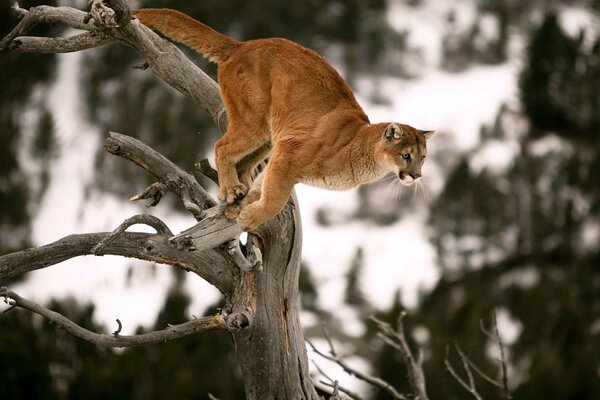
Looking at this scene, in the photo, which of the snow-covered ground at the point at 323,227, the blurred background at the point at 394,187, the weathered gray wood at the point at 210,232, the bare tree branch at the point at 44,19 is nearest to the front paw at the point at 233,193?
the weathered gray wood at the point at 210,232

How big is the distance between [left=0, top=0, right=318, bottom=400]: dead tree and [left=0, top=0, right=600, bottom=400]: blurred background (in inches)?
584

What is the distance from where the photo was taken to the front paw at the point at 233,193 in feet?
26.5

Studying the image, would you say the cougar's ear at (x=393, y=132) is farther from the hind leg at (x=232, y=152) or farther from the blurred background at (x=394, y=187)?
the blurred background at (x=394, y=187)

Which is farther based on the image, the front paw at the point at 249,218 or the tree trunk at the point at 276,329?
the tree trunk at the point at 276,329

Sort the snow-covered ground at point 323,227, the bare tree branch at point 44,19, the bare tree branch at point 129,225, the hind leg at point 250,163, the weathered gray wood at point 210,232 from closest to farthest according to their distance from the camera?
the weathered gray wood at point 210,232
the bare tree branch at point 129,225
the bare tree branch at point 44,19
the hind leg at point 250,163
the snow-covered ground at point 323,227

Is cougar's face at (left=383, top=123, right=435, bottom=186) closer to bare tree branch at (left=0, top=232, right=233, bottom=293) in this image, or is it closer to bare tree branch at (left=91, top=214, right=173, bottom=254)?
bare tree branch at (left=0, top=232, right=233, bottom=293)

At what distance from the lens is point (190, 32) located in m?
8.78

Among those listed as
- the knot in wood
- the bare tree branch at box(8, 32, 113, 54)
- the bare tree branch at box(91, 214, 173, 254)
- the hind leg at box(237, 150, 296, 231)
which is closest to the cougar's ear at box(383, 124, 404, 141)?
the hind leg at box(237, 150, 296, 231)

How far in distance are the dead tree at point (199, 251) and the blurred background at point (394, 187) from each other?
48.7ft

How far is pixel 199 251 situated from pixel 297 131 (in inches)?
54.8

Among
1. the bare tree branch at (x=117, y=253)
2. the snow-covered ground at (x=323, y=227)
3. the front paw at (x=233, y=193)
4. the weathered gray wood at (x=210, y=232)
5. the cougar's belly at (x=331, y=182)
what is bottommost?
the weathered gray wood at (x=210, y=232)

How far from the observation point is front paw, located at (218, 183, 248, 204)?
806cm

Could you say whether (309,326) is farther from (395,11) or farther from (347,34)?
(395,11)

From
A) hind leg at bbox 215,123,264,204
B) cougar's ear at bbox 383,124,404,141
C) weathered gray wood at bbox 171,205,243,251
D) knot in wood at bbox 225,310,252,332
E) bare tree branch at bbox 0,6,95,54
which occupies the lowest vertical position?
knot in wood at bbox 225,310,252,332
